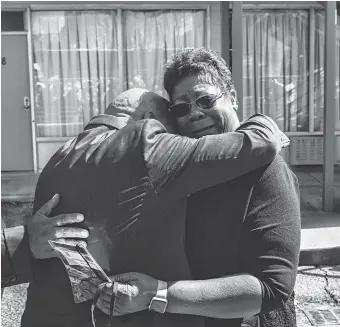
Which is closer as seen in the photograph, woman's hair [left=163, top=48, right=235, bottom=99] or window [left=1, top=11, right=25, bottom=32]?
woman's hair [left=163, top=48, right=235, bottom=99]

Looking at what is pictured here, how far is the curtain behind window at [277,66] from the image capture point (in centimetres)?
1043

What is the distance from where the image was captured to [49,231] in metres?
1.55

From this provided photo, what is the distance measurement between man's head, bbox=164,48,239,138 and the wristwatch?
1.68ft

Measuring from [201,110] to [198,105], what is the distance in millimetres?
19

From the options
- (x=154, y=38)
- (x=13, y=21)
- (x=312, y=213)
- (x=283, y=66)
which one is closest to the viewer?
(x=312, y=213)

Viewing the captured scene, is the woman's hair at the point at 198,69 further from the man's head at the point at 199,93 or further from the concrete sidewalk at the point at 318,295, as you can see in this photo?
the concrete sidewalk at the point at 318,295

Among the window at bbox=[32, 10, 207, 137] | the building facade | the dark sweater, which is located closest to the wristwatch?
the dark sweater

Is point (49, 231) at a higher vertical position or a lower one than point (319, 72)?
lower

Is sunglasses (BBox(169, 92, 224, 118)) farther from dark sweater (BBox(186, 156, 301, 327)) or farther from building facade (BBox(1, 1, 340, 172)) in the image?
Result: building facade (BBox(1, 1, 340, 172))

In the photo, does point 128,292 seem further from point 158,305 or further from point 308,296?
point 308,296

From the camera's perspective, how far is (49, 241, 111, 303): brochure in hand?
149 centimetres

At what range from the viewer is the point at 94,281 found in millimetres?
1515

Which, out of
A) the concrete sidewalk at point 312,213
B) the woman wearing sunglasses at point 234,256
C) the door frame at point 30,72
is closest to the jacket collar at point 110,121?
the woman wearing sunglasses at point 234,256

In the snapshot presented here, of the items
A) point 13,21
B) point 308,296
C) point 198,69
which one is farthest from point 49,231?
point 13,21
